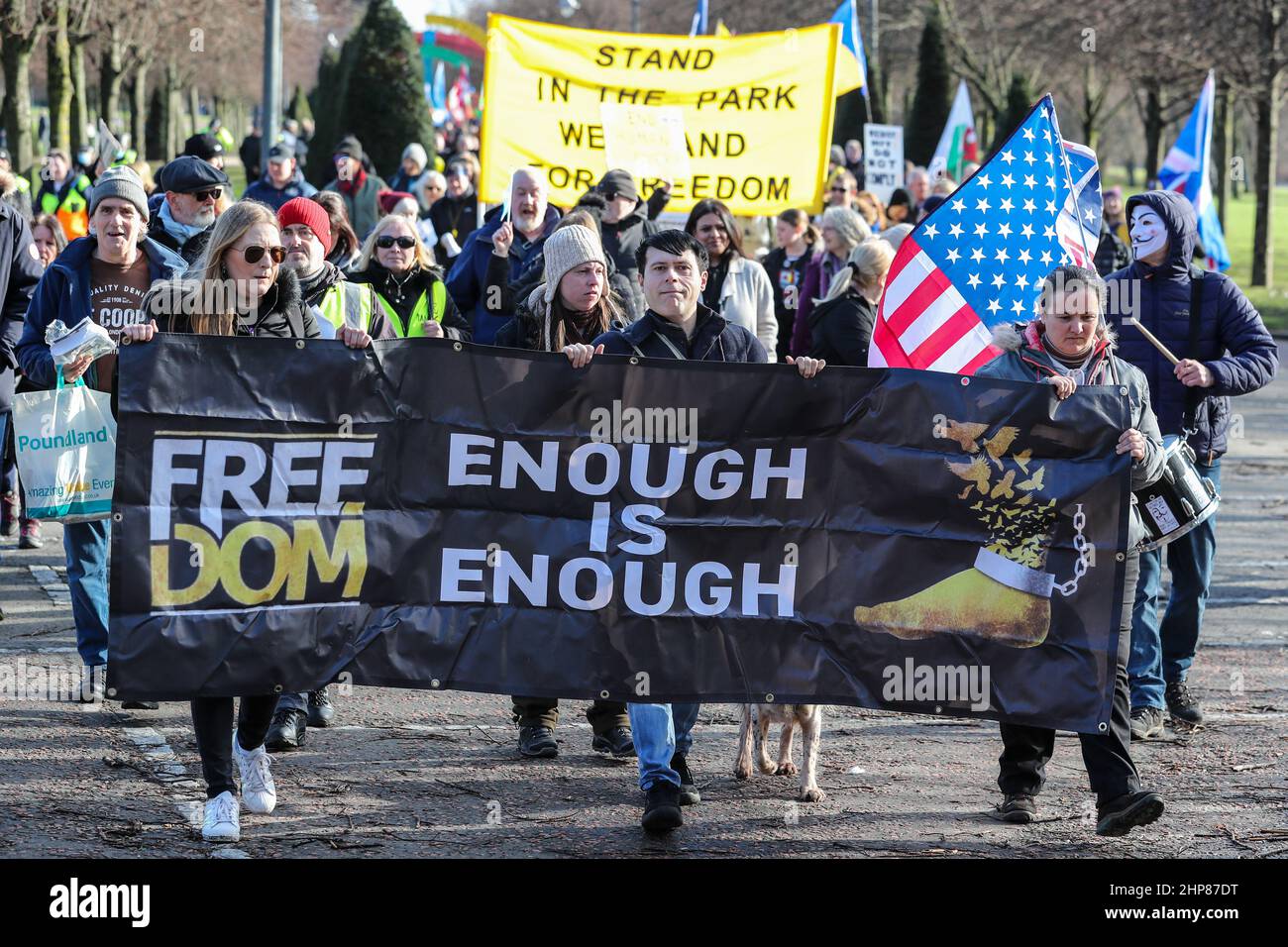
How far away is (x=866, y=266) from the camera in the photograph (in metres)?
8.98

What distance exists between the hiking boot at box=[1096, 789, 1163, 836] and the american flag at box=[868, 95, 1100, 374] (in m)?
2.19

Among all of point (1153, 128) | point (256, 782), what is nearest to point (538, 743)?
point (256, 782)

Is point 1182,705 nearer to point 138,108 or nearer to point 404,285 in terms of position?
point 404,285

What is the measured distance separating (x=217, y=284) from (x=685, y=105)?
270 inches

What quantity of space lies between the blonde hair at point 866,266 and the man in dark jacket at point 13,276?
12.8 feet

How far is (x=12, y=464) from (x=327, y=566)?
5821 mm

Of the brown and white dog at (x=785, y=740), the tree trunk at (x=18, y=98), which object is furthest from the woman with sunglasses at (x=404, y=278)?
the tree trunk at (x=18, y=98)

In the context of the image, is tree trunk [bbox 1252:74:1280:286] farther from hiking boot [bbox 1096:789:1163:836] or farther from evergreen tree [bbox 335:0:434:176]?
hiking boot [bbox 1096:789:1163:836]

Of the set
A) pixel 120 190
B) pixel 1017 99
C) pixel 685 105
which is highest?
pixel 1017 99

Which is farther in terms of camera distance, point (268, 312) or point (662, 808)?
point (268, 312)

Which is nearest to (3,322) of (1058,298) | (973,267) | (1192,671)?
(973,267)

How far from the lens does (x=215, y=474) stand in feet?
18.6

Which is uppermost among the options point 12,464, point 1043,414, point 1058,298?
point 1058,298

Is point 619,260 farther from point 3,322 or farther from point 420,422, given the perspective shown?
point 420,422
